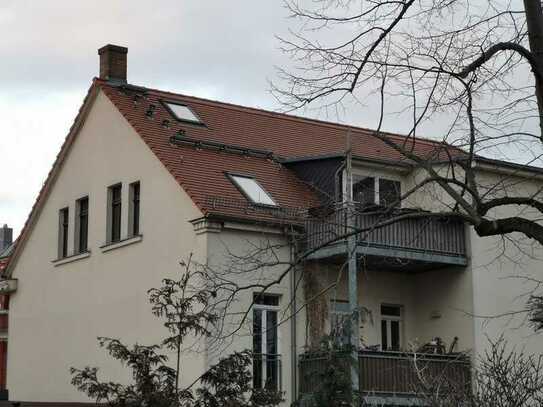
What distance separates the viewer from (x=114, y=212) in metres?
28.8

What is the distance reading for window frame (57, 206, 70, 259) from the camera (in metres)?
31.2

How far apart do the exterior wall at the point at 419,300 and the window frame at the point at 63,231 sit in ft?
29.4

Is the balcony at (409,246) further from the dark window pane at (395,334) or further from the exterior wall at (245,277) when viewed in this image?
the dark window pane at (395,334)

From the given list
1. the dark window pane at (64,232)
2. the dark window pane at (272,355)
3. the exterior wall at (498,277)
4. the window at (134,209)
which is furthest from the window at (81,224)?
the exterior wall at (498,277)

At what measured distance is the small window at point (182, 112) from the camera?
2891cm

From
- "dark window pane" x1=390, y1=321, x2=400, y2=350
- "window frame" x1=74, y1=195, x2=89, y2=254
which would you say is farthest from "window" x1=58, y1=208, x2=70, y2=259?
"dark window pane" x1=390, y1=321, x2=400, y2=350

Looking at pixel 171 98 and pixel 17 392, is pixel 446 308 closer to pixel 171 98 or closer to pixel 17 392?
pixel 171 98

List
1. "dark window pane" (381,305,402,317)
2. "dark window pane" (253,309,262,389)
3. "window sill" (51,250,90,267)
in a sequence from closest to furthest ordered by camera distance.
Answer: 1. "dark window pane" (253,309,262,389)
2. "dark window pane" (381,305,402,317)
3. "window sill" (51,250,90,267)

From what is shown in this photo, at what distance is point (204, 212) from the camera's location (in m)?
23.9

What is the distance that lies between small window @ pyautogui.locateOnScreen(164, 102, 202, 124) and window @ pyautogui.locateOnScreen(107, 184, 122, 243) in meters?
2.36

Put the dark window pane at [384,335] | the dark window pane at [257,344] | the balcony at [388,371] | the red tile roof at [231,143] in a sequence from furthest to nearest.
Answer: the dark window pane at [384,335] < the red tile roof at [231,143] < the dark window pane at [257,344] < the balcony at [388,371]

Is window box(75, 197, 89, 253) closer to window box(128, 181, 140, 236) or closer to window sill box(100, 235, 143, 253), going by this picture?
window sill box(100, 235, 143, 253)

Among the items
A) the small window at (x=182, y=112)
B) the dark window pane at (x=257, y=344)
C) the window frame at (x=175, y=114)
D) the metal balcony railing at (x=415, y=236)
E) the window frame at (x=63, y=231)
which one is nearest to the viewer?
the metal balcony railing at (x=415, y=236)

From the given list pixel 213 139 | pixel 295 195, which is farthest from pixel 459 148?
pixel 213 139
